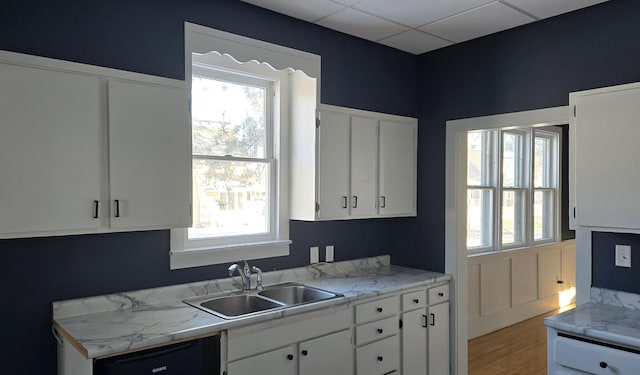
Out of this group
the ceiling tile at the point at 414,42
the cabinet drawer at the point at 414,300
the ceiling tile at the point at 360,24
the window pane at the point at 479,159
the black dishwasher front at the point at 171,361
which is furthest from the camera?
the window pane at the point at 479,159

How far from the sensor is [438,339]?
3543mm

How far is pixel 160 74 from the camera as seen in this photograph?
2.64 metres

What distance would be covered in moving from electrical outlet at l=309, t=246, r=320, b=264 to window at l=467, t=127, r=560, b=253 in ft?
6.96

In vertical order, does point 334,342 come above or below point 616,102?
below

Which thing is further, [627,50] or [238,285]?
[238,285]

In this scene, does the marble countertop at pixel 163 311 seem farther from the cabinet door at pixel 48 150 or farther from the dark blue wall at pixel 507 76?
the dark blue wall at pixel 507 76

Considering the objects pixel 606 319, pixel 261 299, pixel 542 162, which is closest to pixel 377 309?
pixel 261 299

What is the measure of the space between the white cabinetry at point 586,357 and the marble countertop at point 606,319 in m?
0.04

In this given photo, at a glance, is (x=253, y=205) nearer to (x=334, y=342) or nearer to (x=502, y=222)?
(x=334, y=342)

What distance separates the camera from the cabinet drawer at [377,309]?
2955mm

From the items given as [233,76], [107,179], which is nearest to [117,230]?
[107,179]

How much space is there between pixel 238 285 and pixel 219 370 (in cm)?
77

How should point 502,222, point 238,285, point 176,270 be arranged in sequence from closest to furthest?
point 176,270 → point 238,285 → point 502,222

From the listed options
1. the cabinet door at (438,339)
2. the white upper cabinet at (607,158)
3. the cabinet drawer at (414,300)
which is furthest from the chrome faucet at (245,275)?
the white upper cabinet at (607,158)
